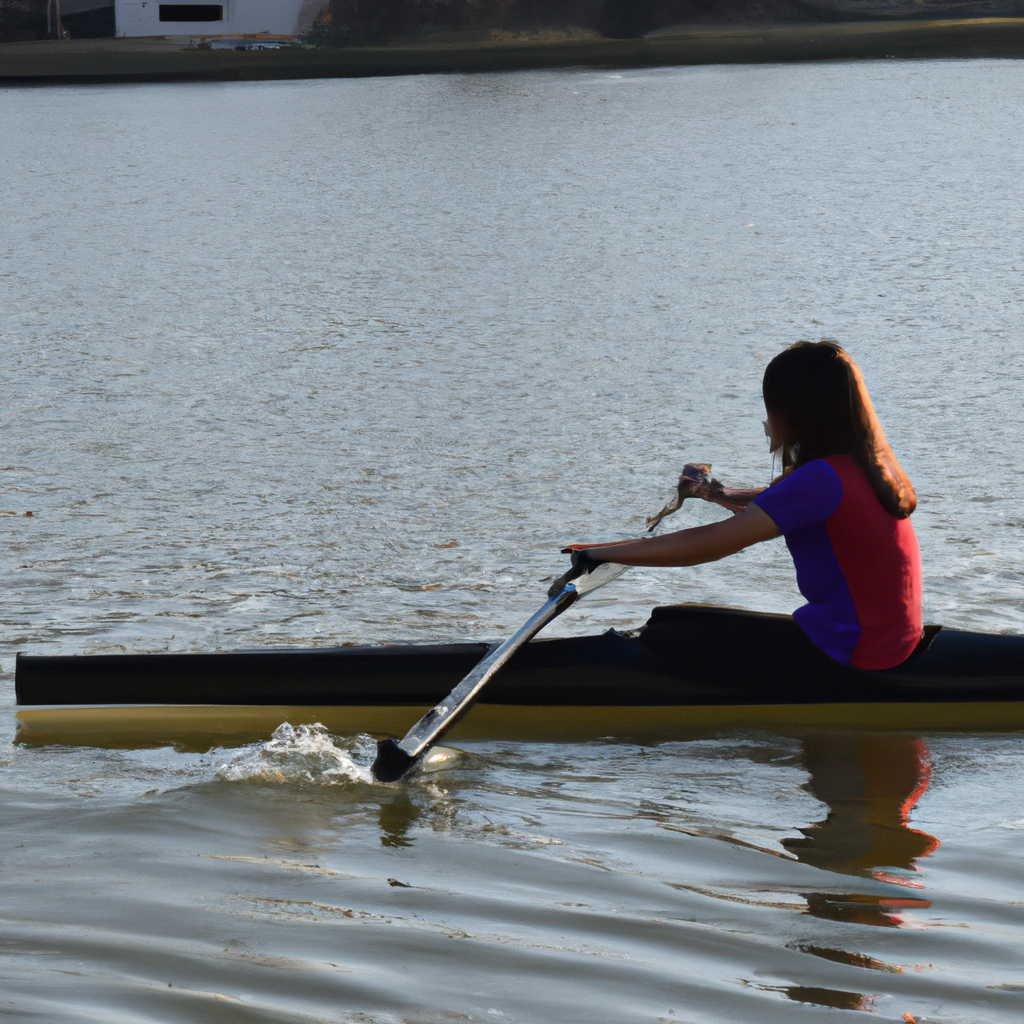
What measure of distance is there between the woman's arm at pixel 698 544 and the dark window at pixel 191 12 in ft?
140

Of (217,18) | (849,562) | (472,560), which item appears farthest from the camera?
(217,18)

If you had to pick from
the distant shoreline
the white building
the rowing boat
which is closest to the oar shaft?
the rowing boat

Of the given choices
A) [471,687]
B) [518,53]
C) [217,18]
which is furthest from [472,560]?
[217,18]

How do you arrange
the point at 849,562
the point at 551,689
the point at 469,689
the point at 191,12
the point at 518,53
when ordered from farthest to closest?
the point at 191,12 → the point at 518,53 → the point at 551,689 → the point at 469,689 → the point at 849,562

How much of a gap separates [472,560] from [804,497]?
2.36 metres

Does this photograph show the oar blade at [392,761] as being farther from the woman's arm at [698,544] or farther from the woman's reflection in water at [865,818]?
the woman's reflection in water at [865,818]

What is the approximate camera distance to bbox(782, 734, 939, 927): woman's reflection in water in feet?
8.71

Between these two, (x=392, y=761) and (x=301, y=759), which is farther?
(x=301, y=759)

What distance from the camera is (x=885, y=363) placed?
855 centimetres

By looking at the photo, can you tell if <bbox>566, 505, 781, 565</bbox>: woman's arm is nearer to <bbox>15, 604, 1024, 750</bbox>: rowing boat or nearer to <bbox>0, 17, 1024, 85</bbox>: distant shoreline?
<bbox>15, 604, 1024, 750</bbox>: rowing boat

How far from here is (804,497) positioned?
10.4 feet

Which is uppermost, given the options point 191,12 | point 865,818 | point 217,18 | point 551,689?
point 191,12

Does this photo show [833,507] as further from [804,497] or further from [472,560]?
[472,560]

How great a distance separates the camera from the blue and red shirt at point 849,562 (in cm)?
318
